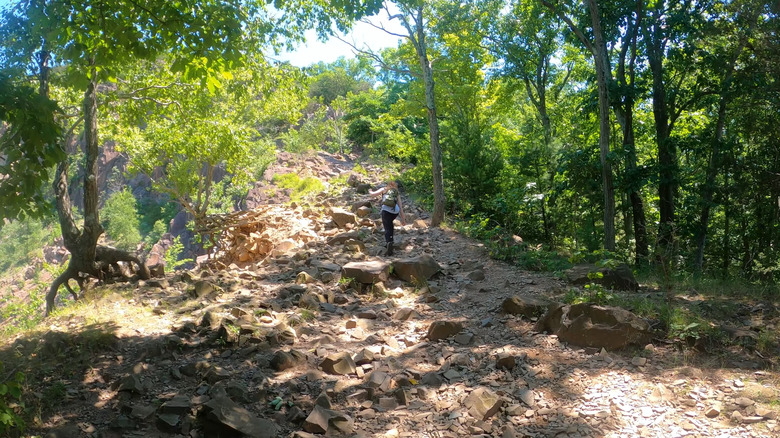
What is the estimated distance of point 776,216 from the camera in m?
11.1

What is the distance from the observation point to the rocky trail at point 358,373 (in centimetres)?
392

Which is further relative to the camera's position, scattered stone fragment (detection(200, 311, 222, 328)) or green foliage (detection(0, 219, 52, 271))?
green foliage (detection(0, 219, 52, 271))

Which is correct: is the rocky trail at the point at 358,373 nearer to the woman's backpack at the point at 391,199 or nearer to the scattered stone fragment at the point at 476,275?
the scattered stone fragment at the point at 476,275

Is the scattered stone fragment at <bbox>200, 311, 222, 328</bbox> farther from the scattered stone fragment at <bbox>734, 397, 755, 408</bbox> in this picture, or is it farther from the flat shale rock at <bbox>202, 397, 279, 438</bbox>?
the scattered stone fragment at <bbox>734, 397, 755, 408</bbox>

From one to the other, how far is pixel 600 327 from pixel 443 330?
164cm

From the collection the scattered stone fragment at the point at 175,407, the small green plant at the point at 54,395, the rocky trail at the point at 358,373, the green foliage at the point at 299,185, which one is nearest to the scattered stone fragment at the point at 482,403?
the rocky trail at the point at 358,373

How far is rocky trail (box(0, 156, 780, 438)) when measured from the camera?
12.9 feet

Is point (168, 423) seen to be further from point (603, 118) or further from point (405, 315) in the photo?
point (603, 118)

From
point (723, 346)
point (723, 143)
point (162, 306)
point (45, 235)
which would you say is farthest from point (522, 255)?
point (45, 235)

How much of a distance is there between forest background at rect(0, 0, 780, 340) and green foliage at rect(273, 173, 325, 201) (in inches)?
5.3

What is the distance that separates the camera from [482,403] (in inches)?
165

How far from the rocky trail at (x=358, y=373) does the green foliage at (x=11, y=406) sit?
219 millimetres

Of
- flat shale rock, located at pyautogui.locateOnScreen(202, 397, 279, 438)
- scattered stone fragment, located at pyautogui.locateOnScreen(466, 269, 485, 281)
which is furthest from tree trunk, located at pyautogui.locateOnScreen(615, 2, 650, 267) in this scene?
flat shale rock, located at pyautogui.locateOnScreen(202, 397, 279, 438)

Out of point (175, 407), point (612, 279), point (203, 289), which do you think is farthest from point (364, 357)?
point (612, 279)
